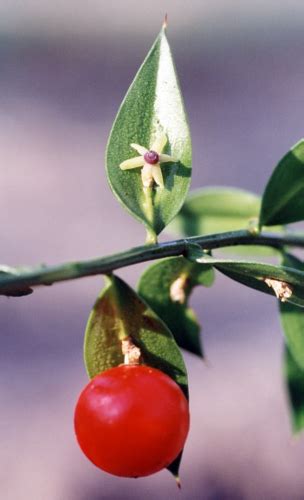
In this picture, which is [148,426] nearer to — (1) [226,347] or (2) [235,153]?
(1) [226,347]

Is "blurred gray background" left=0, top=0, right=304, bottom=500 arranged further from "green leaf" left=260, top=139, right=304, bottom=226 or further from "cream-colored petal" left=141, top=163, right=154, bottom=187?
"cream-colored petal" left=141, top=163, right=154, bottom=187

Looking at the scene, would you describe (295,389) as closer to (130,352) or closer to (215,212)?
(215,212)

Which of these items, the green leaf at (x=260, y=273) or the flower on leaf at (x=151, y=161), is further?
the flower on leaf at (x=151, y=161)

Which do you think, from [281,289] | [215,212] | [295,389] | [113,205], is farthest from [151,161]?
[113,205]

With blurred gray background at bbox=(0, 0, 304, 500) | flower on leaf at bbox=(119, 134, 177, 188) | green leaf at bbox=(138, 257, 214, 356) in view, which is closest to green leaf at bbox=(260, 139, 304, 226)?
green leaf at bbox=(138, 257, 214, 356)

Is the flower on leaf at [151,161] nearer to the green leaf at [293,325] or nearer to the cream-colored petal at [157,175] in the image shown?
the cream-colored petal at [157,175]

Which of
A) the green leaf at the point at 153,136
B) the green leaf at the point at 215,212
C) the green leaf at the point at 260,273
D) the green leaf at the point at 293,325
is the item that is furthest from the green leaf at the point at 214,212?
the green leaf at the point at 260,273

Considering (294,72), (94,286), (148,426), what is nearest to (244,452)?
(94,286)
